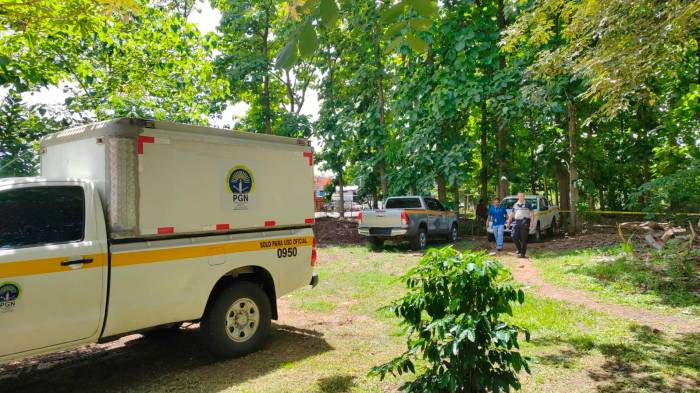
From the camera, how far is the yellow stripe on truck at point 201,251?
440cm

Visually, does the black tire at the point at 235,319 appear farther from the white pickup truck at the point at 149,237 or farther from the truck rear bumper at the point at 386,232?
the truck rear bumper at the point at 386,232

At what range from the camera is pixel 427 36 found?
2770 mm

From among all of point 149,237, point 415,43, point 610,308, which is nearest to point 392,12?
point 415,43

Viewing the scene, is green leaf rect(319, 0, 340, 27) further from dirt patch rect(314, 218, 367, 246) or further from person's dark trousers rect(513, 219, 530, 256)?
dirt patch rect(314, 218, 367, 246)

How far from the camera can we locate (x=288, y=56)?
6.81ft

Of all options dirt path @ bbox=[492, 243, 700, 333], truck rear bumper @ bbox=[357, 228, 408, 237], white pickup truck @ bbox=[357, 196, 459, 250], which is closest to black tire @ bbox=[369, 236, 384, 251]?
white pickup truck @ bbox=[357, 196, 459, 250]

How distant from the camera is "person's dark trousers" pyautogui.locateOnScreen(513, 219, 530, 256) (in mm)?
12516

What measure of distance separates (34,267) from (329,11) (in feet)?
11.3

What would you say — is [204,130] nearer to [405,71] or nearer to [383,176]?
[405,71]

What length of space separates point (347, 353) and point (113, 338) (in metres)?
2.51

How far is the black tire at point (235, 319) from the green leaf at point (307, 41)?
386 cm

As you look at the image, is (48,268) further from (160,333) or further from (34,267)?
(160,333)

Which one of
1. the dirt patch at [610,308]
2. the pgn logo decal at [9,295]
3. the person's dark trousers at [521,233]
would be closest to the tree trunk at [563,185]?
the person's dark trousers at [521,233]

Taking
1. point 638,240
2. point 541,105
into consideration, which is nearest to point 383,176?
point 541,105
